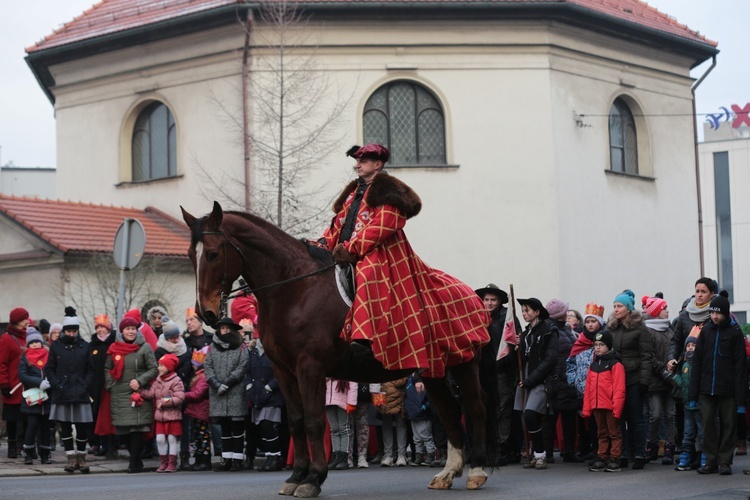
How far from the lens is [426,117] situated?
29156 mm

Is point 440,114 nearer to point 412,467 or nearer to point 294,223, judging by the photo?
point 294,223

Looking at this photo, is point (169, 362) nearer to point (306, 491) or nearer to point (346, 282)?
point (346, 282)

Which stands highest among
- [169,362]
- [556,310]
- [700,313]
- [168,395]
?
[556,310]

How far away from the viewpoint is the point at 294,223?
27562 mm

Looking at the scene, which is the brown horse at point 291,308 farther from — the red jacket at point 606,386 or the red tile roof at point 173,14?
the red tile roof at point 173,14

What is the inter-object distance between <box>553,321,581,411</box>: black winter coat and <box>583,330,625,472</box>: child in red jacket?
53 cm

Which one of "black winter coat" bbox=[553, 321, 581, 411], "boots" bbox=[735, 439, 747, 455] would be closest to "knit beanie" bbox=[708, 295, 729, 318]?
"black winter coat" bbox=[553, 321, 581, 411]

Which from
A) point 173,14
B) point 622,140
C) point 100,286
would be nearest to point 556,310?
point 100,286

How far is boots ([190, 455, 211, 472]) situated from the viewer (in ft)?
51.0

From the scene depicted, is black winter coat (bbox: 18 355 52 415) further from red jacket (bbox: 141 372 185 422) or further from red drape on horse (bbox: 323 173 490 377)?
red drape on horse (bbox: 323 173 490 377)

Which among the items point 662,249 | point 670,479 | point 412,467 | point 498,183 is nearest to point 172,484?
point 412,467

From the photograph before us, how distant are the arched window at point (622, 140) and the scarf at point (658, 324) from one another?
15.7 metres

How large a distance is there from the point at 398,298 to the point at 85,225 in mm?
19044

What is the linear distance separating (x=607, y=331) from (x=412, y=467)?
10.4 ft
